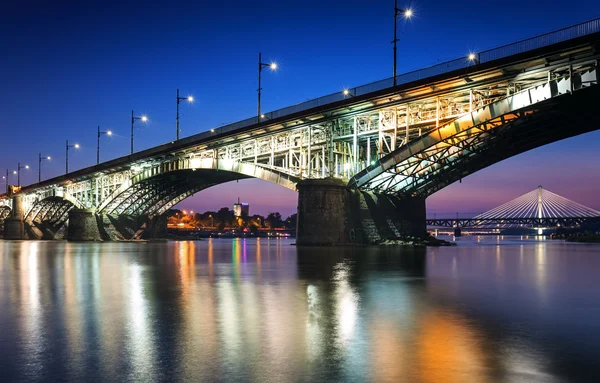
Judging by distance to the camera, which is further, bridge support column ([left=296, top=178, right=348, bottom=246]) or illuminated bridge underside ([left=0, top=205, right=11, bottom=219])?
illuminated bridge underside ([left=0, top=205, right=11, bottom=219])

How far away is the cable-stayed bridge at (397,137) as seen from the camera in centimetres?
3478

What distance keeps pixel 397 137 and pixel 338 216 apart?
339 inches

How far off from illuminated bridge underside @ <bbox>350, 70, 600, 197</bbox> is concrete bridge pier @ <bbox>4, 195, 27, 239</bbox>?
94174 millimetres

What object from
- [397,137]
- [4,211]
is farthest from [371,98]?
[4,211]

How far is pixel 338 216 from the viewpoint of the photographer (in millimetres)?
48906

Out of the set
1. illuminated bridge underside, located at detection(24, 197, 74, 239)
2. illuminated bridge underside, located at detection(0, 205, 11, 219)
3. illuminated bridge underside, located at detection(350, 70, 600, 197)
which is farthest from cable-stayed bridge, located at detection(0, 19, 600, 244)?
illuminated bridge underside, located at detection(0, 205, 11, 219)

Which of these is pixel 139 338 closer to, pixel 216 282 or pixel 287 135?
pixel 216 282

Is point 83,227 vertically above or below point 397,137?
below

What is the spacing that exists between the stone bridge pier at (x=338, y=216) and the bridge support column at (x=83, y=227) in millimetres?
52319

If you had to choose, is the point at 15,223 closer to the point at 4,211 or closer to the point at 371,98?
the point at 4,211

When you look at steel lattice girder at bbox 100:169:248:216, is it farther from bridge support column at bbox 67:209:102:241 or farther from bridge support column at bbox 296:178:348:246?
bridge support column at bbox 296:178:348:246

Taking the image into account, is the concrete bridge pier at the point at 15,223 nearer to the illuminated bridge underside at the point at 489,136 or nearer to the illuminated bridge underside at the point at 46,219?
the illuminated bridge underside at the point at 46,219

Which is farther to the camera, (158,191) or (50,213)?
(50,213)

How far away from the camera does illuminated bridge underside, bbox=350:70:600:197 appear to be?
111 ft
